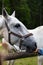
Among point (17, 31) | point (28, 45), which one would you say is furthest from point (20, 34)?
point (28, 45)

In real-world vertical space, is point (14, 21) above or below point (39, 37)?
above

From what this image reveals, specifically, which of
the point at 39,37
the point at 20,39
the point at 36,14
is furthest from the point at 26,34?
the point at 36,14

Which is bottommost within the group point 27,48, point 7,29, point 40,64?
point 40,64

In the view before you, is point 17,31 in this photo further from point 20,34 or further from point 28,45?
point 28,45

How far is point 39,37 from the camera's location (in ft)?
22.0

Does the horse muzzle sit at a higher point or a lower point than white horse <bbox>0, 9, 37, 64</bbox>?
lower

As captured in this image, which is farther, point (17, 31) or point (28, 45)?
point (17, 31)

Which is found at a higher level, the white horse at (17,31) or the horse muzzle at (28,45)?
the white horse at (17,31)

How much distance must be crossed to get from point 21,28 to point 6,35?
32 centimetres

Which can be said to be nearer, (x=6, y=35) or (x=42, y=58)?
(x=6, y=35)

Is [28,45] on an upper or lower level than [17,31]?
lower

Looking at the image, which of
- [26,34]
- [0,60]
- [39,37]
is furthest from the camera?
[39,37]

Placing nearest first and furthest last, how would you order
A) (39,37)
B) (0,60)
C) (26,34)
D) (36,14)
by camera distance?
1. (0,60)
2. (26,34)
3. (39,37)
4. (36,14)

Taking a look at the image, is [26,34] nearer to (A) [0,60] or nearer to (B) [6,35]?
(B) [6,35]
